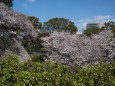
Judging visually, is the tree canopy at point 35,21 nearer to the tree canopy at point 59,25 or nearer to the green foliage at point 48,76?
the tree canopy at point 59,25

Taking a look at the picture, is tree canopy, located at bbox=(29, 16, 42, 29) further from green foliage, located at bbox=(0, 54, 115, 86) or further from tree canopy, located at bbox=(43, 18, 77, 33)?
green foliage, located at bbox=(0, 54, 115, 86)

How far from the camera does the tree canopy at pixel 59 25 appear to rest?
44.3m

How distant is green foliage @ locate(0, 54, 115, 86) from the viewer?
17.7 ft

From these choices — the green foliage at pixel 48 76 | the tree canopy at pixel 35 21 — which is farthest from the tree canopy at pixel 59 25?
the green foliage at pixel 48 76

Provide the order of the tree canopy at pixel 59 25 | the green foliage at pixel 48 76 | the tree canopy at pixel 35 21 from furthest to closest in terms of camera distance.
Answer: the tree canopy at pixel 59 25 < the tree canopy at pixel 35 21 < the green foliage at pixel 48 76

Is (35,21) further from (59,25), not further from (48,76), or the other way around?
(48,76)

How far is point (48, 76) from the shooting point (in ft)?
18.3

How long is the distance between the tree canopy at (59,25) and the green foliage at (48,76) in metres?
37.1

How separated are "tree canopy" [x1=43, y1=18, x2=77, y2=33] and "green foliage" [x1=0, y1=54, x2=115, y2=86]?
3713cm

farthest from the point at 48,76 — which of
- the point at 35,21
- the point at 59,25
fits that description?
the point at 59,25

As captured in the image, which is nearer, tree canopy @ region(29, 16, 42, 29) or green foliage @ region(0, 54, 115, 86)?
green foliage @ region(0, 54, 115, 86)

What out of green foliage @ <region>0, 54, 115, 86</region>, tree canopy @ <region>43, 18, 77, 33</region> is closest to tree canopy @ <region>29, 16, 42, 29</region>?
tree canopy @ <region>43, 18, 77, 33</region>

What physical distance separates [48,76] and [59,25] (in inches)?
1572

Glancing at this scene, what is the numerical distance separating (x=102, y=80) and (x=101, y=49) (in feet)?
27.7
